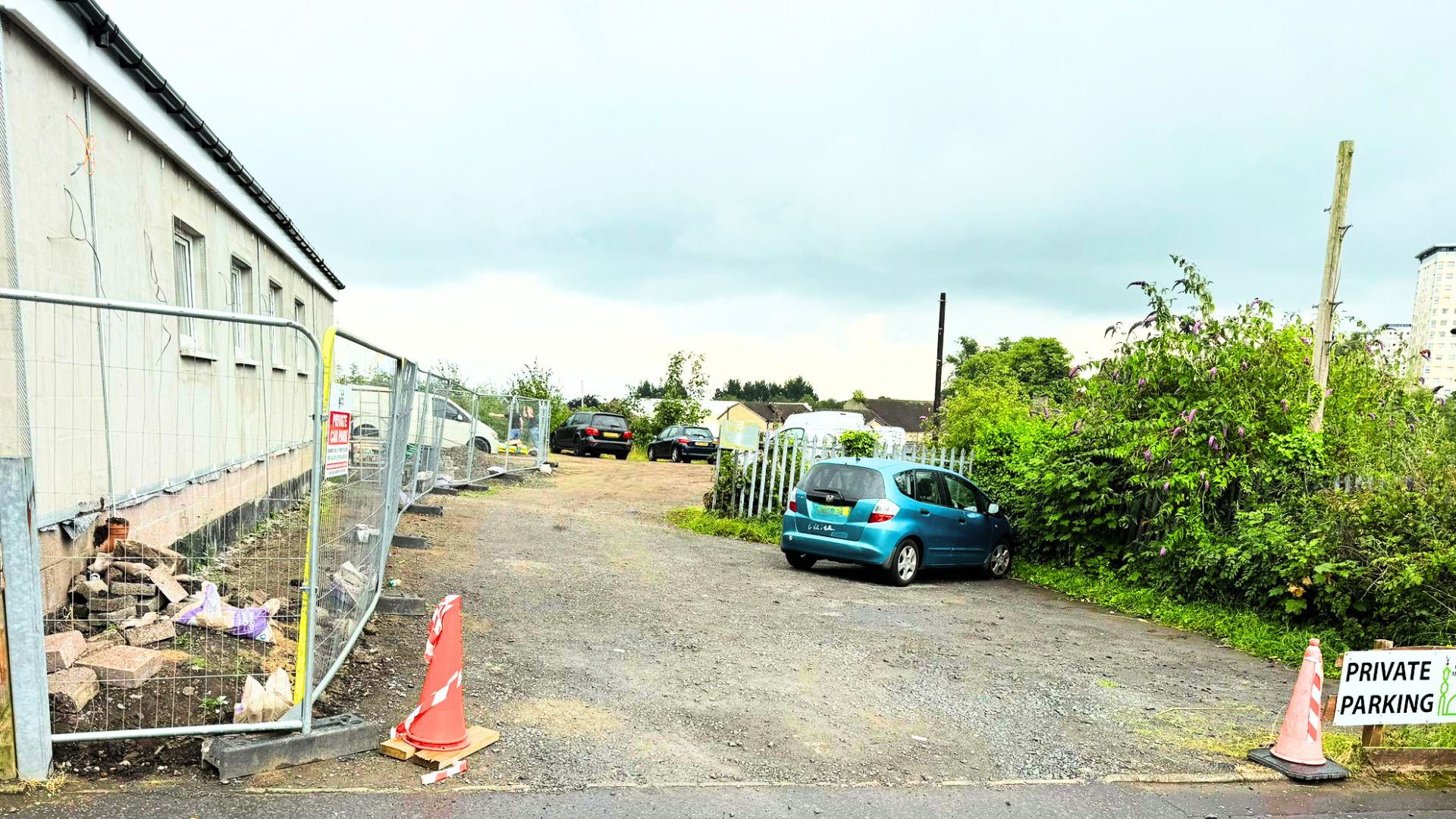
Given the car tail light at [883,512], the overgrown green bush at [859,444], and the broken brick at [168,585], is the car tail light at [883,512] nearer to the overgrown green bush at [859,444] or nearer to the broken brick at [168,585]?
the overgrown green bush at [859,444]

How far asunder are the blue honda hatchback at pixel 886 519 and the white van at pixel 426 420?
4865 mm

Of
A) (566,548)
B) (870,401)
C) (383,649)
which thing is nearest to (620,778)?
(383,649)

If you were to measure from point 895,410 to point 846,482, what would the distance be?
99.6 metres

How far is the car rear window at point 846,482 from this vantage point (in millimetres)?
11109

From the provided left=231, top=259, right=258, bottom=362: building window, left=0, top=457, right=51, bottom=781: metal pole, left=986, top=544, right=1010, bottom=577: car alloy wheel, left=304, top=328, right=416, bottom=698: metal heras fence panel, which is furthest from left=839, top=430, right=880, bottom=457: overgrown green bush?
left=0, top=457, right=51, bottom=781: metal pole

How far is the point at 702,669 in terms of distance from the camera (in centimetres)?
666

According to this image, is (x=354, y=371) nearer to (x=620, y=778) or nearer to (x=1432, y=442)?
(x=620, y=778)

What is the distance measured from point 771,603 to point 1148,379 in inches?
228

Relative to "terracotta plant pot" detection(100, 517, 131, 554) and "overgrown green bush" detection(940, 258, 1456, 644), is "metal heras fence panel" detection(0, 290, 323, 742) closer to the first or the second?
"terracotta plant pot" detection(100, 517, 131, 554)

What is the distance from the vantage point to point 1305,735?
5312 millimetres

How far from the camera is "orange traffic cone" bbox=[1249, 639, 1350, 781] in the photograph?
525cm

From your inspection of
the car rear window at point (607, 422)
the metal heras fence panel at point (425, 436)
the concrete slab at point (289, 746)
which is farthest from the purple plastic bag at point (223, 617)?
the car rear window at point (607, 422)

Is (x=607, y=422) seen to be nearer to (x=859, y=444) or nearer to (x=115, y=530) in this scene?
(x=859, y=444)

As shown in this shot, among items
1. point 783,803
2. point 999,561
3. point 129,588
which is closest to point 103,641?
point 129,588
